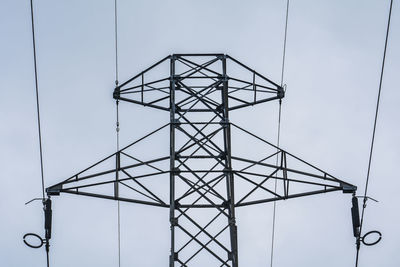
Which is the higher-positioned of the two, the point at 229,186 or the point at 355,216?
the point at 229,186

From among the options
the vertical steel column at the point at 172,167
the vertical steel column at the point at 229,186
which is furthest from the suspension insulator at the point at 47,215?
the vertical steel column at the point at 229,186

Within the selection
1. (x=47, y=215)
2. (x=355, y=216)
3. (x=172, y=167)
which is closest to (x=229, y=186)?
(x=172, y=167)

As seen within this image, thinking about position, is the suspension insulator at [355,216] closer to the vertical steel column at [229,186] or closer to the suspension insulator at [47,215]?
the vertical steel column at [229,186]

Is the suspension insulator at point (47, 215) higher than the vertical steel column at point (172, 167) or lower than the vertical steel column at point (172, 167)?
lower

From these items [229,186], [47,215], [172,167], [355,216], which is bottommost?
[47,215]

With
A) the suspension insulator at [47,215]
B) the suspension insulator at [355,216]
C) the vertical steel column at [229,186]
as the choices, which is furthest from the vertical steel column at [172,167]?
the suspension insulator at [355,216]

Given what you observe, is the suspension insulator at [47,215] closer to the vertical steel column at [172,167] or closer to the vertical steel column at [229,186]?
the vertical steel column at [172,167]

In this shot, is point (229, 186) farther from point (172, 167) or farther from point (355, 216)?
point (355, 216)

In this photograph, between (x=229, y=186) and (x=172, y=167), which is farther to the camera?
(x=172, y=167)

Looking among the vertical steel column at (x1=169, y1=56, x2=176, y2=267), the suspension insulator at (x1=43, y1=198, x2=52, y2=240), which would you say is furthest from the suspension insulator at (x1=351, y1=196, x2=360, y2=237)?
the suspension insulator at (x1=43, y1=198, x2=52, y2=240)

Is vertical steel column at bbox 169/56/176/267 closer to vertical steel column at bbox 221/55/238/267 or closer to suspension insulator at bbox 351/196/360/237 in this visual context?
vertical steel column at bbox 221/55/238/267

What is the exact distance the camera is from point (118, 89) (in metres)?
22.4

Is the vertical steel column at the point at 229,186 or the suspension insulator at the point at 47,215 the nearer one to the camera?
the vertical steel column at the point at 229,186

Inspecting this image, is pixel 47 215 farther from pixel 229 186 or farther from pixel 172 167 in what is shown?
pixel 229 186
